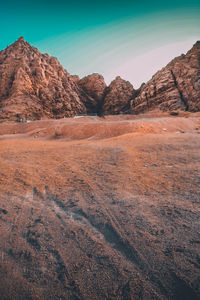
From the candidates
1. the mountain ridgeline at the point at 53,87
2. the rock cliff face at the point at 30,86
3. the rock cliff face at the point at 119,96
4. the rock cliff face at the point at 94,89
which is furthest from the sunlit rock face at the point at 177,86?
the rock cliff face at the point at 30,86

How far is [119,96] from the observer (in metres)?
26.8

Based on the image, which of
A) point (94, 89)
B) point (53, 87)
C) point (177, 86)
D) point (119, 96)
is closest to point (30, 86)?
point (53, 87)

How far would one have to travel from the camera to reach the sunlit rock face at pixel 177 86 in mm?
17938

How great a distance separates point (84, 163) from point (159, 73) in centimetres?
2423

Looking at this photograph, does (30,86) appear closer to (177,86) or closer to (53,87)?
(53,87)

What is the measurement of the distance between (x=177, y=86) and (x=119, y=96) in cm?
1034

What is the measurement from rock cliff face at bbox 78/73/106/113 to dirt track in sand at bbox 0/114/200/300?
1075 inches

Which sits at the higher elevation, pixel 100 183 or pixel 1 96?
pixel 1 96

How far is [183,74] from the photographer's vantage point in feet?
62.0

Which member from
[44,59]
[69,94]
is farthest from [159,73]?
[44,59]

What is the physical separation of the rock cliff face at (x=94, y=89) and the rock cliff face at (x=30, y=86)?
619cm

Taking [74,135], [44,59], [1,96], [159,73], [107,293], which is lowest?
[107,293]

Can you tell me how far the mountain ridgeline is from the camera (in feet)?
59.2

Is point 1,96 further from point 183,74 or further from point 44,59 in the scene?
point 183,74
